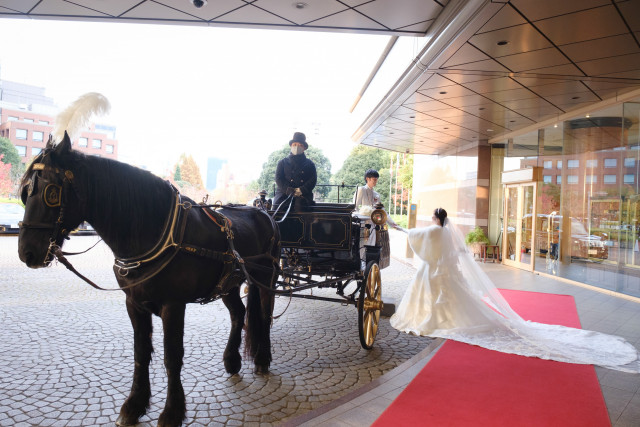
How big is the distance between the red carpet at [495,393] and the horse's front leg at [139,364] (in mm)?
1658

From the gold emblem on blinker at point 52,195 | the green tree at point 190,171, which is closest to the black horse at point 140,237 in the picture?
the gold emblem on blinker at point 52,195

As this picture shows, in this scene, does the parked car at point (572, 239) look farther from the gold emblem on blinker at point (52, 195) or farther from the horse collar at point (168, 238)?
the gold emblem on blinker at point (52, 195)

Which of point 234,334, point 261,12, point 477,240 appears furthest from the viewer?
point 477,240

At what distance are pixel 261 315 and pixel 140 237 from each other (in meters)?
1.54

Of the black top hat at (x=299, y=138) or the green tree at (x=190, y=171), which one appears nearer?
the black top hat at (x=299, y=138)

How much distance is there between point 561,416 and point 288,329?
302 cm

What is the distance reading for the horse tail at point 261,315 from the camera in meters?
3.54

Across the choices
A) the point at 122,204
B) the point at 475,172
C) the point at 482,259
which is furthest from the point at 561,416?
the point at 475,172

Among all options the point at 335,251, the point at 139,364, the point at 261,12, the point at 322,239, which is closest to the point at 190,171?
the point at 261,12

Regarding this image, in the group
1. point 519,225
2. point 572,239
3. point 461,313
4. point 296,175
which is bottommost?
point 461,313

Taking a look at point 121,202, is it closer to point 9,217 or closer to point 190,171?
point 9,217

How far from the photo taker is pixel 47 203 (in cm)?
215

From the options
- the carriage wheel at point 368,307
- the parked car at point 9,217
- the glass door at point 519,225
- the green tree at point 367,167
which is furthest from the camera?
the green tree at point 367,167

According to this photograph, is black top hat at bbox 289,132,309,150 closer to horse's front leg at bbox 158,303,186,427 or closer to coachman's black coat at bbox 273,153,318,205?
coachman's black coat at bbox 273,153,318,205
